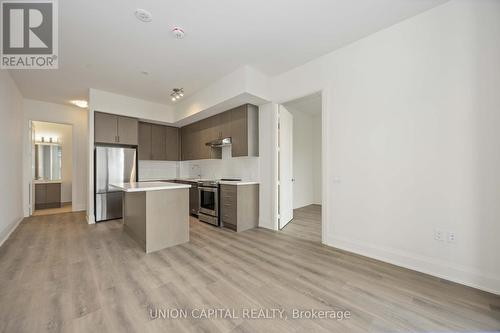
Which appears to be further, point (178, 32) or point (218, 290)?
point (178, 32)

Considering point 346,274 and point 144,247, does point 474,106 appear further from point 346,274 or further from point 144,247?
point 144,247

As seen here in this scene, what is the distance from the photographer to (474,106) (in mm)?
1980

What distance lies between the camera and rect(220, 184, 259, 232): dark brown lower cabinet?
375cm

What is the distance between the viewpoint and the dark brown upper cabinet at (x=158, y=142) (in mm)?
5324

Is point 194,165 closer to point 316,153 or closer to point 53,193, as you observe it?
point 316,153

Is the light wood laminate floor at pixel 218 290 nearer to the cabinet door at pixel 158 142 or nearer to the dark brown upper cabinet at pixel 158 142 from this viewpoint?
the dark brown upper cabinet at pixel 158 142

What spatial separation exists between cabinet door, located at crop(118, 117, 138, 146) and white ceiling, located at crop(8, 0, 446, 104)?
101 cm

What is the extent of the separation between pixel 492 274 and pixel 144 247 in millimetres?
3889

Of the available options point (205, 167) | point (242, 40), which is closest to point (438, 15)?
A: point (242, 40)

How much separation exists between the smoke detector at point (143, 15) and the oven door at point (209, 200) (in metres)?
2.83

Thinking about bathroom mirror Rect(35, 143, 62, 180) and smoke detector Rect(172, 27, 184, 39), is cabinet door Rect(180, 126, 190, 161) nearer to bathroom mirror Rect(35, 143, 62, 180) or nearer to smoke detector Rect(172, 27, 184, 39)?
smoke detector Rect(172, 27, 184, 39)

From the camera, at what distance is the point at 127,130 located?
482 centimetres

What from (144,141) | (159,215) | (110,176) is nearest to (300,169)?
(159,215)

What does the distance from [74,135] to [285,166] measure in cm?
577
